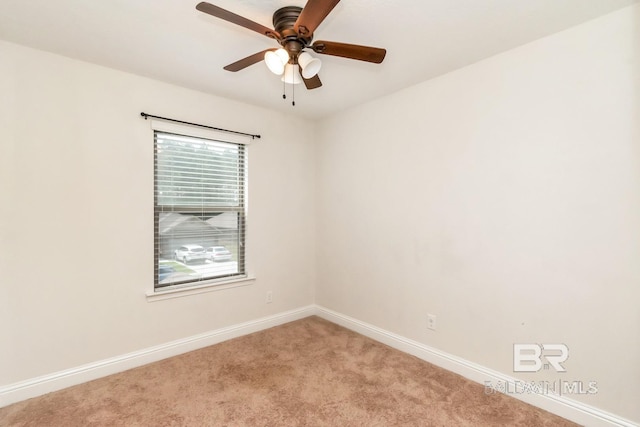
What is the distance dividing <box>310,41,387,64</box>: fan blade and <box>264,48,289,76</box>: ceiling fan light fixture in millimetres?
162

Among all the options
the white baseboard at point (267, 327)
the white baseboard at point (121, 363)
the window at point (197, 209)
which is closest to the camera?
the white baseboard at point (267, 327)

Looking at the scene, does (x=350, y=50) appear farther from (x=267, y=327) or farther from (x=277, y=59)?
(x=267, y=327)

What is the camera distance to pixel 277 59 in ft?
5.22

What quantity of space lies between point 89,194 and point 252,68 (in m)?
1.56

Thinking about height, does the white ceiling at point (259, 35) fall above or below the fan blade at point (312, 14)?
above

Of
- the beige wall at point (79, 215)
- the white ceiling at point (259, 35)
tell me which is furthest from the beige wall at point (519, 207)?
the beige wall at point (79, 215)

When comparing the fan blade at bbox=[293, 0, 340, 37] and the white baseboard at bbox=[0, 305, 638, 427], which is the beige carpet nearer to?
the white baseboard at bbox=[0, 305, 638, 427]

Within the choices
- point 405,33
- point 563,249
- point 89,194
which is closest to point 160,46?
→ point 89,194

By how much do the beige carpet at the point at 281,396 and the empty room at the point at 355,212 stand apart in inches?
0.7

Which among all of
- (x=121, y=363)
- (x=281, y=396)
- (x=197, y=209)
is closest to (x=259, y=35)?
(x=197, y=209)

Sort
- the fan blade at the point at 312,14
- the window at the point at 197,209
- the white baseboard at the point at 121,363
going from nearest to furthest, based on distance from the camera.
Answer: the fan blade at the point at 312,14, the white baseboard at the point at 121,363, the window at the point at 197,209

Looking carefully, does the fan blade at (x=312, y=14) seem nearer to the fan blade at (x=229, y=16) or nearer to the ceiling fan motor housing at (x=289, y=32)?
the ceiling fan motor housing at (x=289, y=32)

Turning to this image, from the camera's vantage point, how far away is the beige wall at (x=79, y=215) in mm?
1985

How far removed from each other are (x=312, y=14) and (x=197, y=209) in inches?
79.8
